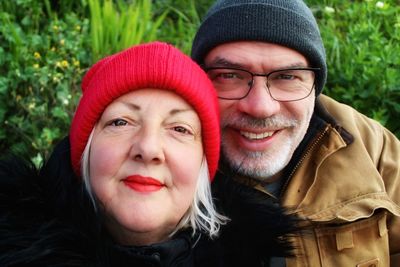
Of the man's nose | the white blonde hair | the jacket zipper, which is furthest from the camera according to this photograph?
the jacket zipper

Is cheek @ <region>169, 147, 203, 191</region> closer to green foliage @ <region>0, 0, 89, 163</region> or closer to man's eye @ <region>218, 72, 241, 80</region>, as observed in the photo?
man's eye @ <region>218, 72, 241, 80</region>

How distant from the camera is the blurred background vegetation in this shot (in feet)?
13.8

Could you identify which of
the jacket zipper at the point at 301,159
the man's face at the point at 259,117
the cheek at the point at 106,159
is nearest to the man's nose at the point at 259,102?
the man's face at the point at 259,117

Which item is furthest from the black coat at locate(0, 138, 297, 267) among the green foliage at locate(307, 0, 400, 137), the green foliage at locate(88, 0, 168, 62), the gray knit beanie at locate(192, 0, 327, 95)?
the green foliage at locate(88, 0, 168, 62)

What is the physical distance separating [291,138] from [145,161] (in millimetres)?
1006

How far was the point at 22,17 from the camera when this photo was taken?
5125 mm

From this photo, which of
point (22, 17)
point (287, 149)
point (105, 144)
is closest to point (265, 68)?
point (287, 149)

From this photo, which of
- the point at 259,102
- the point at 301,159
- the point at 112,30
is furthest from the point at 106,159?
the point at 112,30

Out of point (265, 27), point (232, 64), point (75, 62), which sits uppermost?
point (265, 27)

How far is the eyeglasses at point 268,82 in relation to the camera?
9.08 feet

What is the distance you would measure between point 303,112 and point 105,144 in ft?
3.59

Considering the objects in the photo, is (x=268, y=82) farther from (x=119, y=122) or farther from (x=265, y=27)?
(x=119, y=122)

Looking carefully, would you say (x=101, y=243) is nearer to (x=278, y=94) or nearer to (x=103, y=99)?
(x=103, y=99)

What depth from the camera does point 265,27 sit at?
8.95 ft
